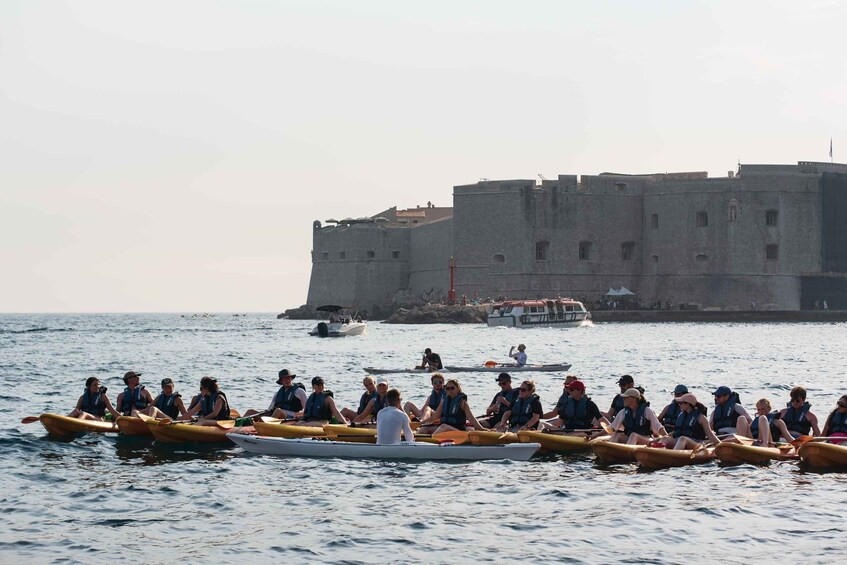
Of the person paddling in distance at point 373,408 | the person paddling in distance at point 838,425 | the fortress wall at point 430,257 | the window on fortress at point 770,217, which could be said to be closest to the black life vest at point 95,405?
the person paddling in distance at point 373,408

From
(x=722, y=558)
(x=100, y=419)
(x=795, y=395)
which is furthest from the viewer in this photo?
(x=100, y=419)

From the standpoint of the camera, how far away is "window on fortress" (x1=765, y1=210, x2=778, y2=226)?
99938mm

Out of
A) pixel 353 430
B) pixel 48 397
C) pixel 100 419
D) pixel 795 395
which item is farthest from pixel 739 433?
pixel 48 397

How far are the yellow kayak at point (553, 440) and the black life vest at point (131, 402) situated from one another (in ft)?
21.5

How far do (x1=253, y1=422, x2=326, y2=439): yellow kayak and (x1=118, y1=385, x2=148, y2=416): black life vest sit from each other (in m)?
2.42

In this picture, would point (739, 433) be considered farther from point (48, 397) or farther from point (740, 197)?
point (740, 197)

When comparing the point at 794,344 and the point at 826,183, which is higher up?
the point at 826,183

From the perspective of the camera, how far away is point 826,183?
9962 centimetres

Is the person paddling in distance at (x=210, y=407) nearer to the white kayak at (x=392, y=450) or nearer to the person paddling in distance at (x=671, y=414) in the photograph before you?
the white kayak at (x=392, y=450)

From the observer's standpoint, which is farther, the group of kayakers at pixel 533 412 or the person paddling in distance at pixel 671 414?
the person paddling in distance at pixel 671 414

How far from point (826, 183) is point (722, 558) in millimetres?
89729

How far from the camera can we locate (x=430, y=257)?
11206 cm

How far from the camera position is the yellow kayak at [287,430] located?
843 inches

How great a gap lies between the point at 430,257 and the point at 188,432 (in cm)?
9052
